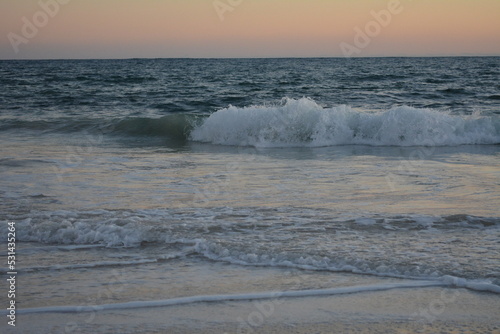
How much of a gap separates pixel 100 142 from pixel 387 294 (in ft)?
33.5

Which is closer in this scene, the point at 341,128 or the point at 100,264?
Answer: the point at 100,264

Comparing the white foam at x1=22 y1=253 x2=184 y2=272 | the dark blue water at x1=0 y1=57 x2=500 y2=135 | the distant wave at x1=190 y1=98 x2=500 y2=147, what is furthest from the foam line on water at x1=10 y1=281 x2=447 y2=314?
the dark blue water at x1=0 y1=57 x2=500 y2=135

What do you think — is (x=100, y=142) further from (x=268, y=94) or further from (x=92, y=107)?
(x=268, y=94)

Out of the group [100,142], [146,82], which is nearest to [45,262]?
[100,142]

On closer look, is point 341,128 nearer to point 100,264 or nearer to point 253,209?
point 253,209

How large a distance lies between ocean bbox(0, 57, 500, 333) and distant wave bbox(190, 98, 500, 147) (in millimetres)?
43

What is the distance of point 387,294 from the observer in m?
3.76

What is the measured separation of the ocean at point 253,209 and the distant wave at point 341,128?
1.7 inches

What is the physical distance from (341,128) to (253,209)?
720cm

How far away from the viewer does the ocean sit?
3.99 meters

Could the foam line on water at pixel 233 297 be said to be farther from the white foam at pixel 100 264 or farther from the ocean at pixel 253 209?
the white foam at pixel 100 264

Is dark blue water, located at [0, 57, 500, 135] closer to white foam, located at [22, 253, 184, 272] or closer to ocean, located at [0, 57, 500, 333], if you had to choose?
ocean, located at [0, 57, 500, 333]

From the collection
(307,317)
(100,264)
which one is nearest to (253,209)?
(100,264)

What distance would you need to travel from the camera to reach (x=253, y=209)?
19.7 ft
